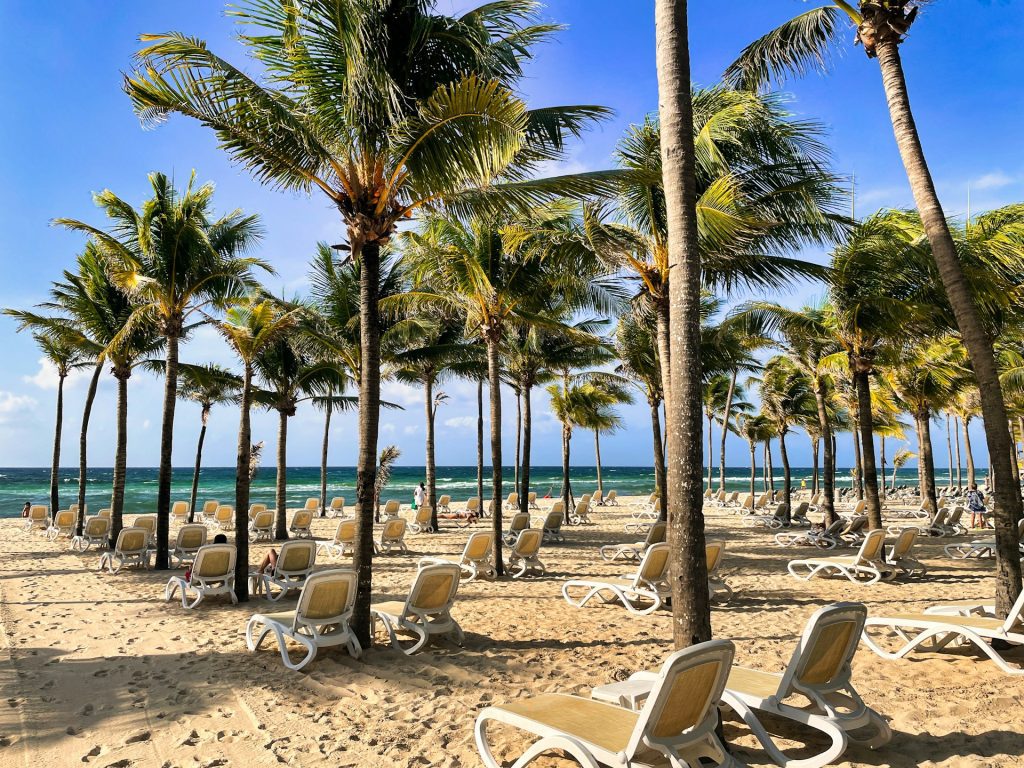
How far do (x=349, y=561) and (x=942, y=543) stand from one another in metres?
13.7

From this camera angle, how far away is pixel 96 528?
47.6 feet

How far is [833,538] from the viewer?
14586 millimetres

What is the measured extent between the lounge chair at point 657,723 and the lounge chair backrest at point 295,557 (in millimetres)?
5790

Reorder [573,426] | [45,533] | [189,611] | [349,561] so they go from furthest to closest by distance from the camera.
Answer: [573,426] < [45,533] < [349,561] < [189,611]

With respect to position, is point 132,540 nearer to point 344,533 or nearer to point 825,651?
point 344,533

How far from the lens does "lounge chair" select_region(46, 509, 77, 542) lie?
17.4 metres

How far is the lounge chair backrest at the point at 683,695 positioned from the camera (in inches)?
115

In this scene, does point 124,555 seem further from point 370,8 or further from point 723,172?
point 723,172

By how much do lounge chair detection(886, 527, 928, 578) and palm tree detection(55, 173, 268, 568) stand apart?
12122mm

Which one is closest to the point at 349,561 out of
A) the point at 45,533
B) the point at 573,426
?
the point at 45,533

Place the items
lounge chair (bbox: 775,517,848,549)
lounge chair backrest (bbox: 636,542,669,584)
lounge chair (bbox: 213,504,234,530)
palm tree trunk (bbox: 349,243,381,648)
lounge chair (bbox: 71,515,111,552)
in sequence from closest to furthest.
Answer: palm tree trunk (bbox: 349,243,381,648)
lounge chair backrest (bbox: 636,542,669,584)
lounge chair (bbox: 71,515,111,552)
lounge chair (bbox: 775,517,848,549)
lounge chair (bbox: 213,504,234,530)

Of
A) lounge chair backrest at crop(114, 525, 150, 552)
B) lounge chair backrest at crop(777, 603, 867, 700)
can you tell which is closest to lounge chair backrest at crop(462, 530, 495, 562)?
lounge chair backrest at crop(114, 525, 150, 552)

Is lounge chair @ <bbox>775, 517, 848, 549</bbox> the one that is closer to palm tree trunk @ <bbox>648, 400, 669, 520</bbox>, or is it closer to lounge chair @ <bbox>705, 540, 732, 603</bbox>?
palm tree trunk @ <bbox>648, 400, 669, 520</bbox>

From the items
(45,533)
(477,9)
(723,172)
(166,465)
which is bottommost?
(45,533)
